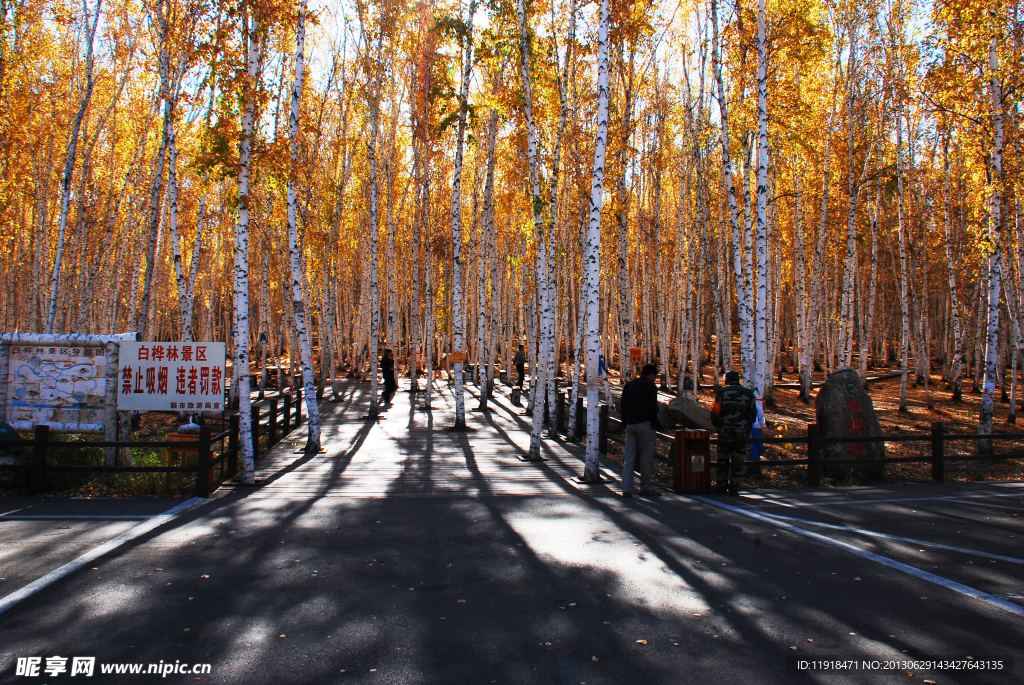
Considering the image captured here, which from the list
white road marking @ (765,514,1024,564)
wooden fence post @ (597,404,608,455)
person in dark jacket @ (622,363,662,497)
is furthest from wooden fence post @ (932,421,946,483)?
wooden fence post @ (597,404,608,455)

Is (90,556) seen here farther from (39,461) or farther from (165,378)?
(165,378)

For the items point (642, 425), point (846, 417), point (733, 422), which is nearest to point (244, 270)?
point (642, 425)

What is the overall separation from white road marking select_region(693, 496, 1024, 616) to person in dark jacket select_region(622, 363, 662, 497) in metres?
1.14

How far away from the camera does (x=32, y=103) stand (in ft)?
54.9

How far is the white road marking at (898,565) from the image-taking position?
4.20 metres

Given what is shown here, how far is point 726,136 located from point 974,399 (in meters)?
14.8

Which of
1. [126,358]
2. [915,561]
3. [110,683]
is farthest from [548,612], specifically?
[126,358]

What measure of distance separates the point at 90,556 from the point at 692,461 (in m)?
6.86

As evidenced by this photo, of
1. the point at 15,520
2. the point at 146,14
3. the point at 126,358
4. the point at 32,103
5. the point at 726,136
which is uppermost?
the point at 146,14

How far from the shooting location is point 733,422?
332 inches

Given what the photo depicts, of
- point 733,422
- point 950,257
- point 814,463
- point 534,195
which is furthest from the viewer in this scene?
point 950,257

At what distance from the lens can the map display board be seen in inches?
344

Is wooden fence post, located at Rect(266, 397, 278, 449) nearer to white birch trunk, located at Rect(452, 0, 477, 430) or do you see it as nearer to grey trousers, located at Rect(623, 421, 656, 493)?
white birch trunk, located at Rect(452, 0, 477, 430)

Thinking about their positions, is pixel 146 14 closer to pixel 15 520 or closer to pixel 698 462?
pixel 15 520
